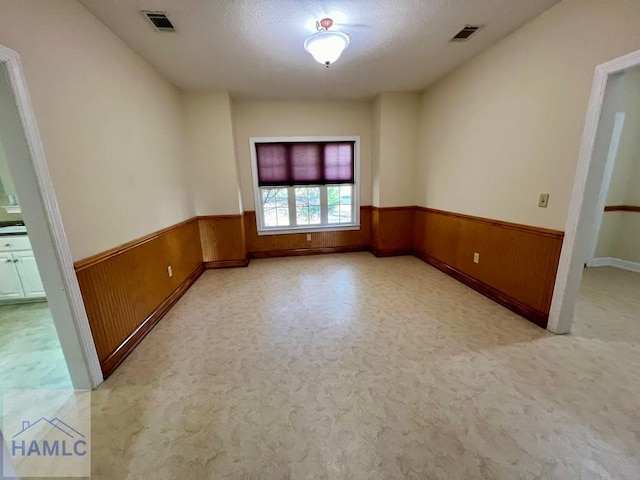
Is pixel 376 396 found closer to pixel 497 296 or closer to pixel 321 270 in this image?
pixel 497 296

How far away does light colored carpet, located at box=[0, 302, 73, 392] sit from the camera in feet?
5.70

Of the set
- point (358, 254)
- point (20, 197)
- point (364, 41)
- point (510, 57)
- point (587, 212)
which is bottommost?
point (358, 254)

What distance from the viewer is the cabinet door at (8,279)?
8.60ft

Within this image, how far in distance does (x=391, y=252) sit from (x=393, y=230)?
1.27 feet

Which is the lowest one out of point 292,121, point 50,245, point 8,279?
point 8,279

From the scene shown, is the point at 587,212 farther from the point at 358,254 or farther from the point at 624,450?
the point at 358,254

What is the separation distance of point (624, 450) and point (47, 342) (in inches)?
153

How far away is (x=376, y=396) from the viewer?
1.56 metres

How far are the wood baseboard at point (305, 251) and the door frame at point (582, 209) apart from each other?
292 cm

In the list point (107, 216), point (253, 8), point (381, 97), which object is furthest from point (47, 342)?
point (381, 97)

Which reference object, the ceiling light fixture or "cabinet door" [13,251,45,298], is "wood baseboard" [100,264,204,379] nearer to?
"cabinet door" [13,251,45,298]

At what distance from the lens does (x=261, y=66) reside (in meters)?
2.85

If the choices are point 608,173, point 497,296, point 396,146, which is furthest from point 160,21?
point 608,173

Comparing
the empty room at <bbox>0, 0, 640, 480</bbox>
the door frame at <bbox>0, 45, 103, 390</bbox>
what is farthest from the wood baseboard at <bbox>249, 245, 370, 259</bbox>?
the door frame at <bbox>0, 45, 103, 390</bbox>
